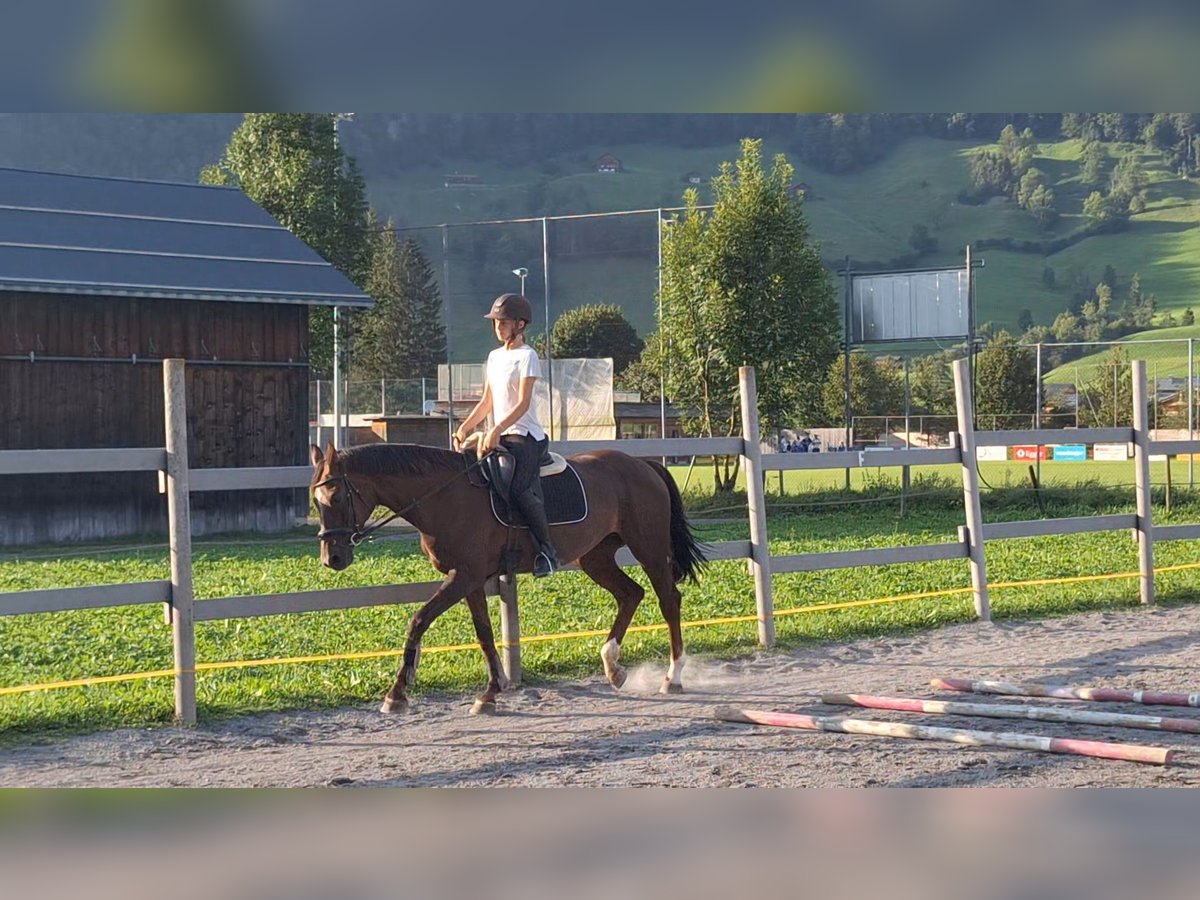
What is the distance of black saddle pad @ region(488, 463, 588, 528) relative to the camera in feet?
24.0

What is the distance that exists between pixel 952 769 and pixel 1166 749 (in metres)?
0.85

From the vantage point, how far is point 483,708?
6969 mm

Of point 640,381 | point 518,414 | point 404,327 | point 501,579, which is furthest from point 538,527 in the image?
point 404,327

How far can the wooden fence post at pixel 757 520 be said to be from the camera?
30.0 ft

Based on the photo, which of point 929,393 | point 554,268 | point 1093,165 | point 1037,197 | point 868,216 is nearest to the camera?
point 929,393

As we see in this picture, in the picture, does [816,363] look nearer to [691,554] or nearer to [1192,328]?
[691,554]

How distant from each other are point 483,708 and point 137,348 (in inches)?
631

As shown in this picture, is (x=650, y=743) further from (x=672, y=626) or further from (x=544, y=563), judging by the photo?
(x=672, y=626)

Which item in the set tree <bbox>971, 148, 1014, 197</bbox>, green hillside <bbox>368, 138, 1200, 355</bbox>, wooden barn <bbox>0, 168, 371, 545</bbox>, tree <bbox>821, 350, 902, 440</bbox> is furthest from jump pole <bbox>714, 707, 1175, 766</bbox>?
tree <bbox>971, 148, 1014, 197</bbox>

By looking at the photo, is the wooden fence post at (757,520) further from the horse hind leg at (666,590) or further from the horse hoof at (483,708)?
the horse hoof at (483,708)

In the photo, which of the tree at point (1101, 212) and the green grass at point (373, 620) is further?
the tree at point (1101, 212)

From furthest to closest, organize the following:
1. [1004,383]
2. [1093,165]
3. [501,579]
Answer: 1. [1093,165]
2. [1004,383]
3. [501,579]

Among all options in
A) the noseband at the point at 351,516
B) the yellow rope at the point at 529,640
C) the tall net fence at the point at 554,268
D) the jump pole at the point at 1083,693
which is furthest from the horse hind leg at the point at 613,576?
the tall net fence at the point at 554,268

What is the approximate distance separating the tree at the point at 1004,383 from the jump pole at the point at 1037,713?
203 feet
